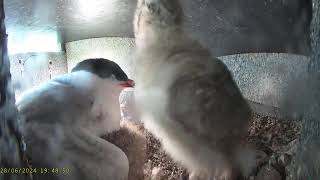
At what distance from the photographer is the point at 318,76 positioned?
829 millimetres

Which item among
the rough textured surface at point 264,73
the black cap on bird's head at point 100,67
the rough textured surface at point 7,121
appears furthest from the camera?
the rough textured surface at point 264,73

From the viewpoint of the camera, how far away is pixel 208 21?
986mm

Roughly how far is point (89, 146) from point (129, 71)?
0.18m

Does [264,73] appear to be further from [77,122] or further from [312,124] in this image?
[77,122]

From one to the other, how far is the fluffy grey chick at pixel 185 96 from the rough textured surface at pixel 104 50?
22 mm

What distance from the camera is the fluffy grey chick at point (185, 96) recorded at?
886mm

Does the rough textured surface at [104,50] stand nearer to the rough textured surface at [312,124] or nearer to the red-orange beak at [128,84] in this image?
the red-orange beak at [128,84]

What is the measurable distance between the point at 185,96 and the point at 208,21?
0.65 ft

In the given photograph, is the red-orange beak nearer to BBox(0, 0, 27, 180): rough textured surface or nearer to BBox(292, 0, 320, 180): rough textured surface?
BBox(0, 0, 27, 180): rough textured surface

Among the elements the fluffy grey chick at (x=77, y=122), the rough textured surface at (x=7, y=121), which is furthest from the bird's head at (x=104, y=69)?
the rough textured surface at (x=7, y=121)

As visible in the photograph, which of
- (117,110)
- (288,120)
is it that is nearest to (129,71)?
(117,110)

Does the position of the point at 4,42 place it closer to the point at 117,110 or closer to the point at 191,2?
the point at 117,110

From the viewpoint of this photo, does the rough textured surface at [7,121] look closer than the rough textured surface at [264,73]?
Yes

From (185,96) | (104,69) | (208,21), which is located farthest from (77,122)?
(208,21)
